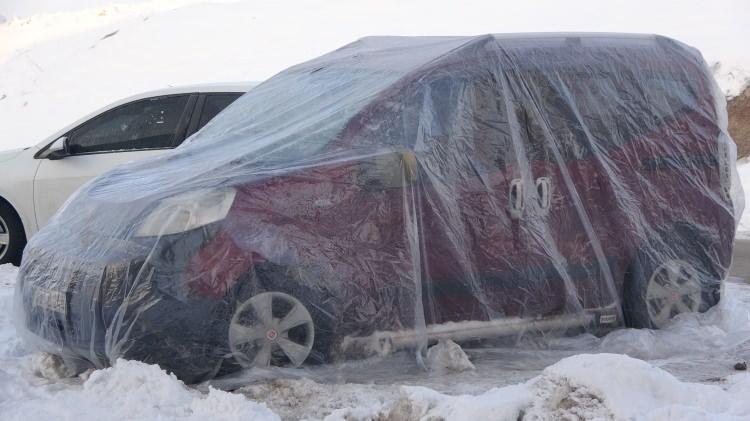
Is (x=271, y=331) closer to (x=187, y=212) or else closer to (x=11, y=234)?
(x=187, y=212)

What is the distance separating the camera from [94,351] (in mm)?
4340

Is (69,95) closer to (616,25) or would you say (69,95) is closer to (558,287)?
(616,25)

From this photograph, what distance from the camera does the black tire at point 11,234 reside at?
7.47 m

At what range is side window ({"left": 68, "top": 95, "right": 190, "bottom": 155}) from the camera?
25.0ft

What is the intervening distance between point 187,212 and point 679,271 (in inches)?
114

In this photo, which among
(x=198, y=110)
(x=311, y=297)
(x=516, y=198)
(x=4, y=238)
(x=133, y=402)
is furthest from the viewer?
(x=198, y=110)

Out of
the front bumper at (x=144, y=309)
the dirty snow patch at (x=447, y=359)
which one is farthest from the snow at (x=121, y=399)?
the dirty snow patch at (x=447, y=359)

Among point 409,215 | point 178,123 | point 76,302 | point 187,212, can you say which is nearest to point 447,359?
point 409,215

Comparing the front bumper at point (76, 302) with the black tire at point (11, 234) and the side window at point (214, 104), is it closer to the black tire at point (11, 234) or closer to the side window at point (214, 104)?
the black tire at point (11, 234)

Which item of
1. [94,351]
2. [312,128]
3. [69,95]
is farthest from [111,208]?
[69,95]

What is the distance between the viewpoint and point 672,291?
551 centimetres

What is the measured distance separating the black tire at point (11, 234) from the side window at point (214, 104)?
5.50 feet

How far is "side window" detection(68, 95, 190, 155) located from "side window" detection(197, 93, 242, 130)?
0.18 metres

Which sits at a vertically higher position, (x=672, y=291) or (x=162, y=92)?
(x=162, y=92)
